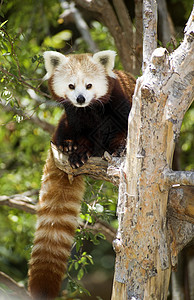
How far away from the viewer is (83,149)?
3.13 meters

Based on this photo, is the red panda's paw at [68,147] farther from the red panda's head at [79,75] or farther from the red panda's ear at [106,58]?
the red panda's ear at [106,58]

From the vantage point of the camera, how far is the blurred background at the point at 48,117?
386 cm

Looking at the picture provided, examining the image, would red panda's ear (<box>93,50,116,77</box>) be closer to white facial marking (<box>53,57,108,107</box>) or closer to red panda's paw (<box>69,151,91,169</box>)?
white facial marking (<box>53,57,108,107</box>)

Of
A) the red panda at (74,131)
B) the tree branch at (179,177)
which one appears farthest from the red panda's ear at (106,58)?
the tree branch at (179,177)

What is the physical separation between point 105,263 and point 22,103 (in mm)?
2679

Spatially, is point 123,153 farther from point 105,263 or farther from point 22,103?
point 105,263

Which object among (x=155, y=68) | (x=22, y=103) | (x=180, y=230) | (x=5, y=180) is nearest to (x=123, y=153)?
(x=180, y=230)

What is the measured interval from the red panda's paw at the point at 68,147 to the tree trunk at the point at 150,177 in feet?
2.95

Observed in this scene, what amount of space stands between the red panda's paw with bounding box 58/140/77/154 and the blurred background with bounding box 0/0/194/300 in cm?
43

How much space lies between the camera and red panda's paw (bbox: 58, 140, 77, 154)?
10.3 ft

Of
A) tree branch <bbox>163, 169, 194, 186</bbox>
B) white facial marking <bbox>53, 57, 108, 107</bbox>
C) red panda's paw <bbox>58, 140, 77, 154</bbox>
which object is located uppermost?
white facial marking <bbox>53, 57, 108, 107</bbox>

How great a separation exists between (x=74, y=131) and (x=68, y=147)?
0.22 meters

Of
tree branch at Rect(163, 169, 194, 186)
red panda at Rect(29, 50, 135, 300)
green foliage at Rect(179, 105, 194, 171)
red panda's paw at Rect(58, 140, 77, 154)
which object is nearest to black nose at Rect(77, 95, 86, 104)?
red panda at Rect(29, 50, 135, 300)

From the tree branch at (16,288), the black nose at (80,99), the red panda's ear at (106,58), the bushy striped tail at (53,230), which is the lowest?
the tree branch at (16,288)
